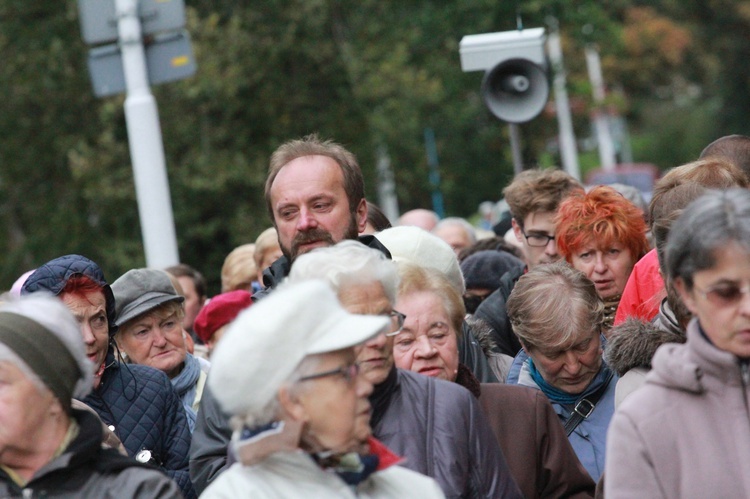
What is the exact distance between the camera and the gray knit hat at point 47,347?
3672mm

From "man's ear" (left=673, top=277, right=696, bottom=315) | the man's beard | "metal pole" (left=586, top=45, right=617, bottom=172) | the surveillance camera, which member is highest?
the surveillance camera

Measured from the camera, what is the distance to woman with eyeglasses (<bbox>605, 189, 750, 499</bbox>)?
3.45 metres

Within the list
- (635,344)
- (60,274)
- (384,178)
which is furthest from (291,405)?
(384,178)

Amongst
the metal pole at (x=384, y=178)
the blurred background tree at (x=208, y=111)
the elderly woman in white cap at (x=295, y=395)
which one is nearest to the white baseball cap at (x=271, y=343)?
the elderly woman in white cap at (x=295, y=395)

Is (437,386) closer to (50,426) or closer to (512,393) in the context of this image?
(512,393)

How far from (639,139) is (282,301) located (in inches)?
2317

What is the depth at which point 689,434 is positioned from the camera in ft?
11.4

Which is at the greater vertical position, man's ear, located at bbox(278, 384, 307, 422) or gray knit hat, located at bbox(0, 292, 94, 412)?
gray knit hat, located at bbox(0, 292, 94, 412)

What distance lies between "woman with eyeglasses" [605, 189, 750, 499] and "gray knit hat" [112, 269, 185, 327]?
A: 3270 mm

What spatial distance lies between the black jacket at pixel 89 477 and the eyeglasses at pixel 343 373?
648 millimetres

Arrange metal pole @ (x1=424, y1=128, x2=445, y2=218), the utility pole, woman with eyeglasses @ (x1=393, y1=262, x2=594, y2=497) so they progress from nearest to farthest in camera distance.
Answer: woman with eyeglasses @ (x1=393, y1=262, x2=594, y2=497)
the utility pole
metal pole @ (x1=424, y1=128, x2=445, y2=218)

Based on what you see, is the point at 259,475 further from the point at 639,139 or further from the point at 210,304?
the point at 639,139

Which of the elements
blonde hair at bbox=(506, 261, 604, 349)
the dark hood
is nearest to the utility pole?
the dark hood

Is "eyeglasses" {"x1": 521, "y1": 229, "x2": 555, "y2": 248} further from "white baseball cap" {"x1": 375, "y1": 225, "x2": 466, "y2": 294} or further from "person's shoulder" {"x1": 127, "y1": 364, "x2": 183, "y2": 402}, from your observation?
"person's shoulder" {"x1": 127, "y1": 364, "x2": 183, "y2": 402}
